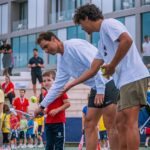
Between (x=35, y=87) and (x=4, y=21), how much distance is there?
28077mm

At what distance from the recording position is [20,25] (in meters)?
53.0

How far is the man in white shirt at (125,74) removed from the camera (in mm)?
6777

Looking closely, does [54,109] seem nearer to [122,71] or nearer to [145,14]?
[122,71]

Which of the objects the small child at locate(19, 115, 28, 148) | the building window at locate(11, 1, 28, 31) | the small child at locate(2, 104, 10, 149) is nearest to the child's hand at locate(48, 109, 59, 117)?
the small child at locate(2, 104, 10, 149)

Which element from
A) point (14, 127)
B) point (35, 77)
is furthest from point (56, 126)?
point (35, 77)

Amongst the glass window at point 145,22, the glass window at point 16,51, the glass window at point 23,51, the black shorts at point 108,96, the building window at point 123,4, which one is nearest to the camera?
the black shorts at point 108,96

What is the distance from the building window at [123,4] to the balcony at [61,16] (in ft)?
18.3

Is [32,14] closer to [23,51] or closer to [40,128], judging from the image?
[23,51]

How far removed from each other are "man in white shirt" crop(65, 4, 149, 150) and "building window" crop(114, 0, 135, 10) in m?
33.1

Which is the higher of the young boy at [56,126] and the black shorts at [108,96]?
the black shorts at [108,96]

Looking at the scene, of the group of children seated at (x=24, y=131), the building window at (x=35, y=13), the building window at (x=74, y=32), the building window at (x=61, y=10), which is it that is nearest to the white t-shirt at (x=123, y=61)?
the group of children seated at (x=24, y=131)

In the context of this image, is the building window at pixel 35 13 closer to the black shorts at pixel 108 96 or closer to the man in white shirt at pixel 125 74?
the black shorts at pixel 108 96

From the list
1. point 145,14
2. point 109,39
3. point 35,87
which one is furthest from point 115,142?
point 145,14

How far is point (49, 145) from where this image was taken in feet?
31.1
